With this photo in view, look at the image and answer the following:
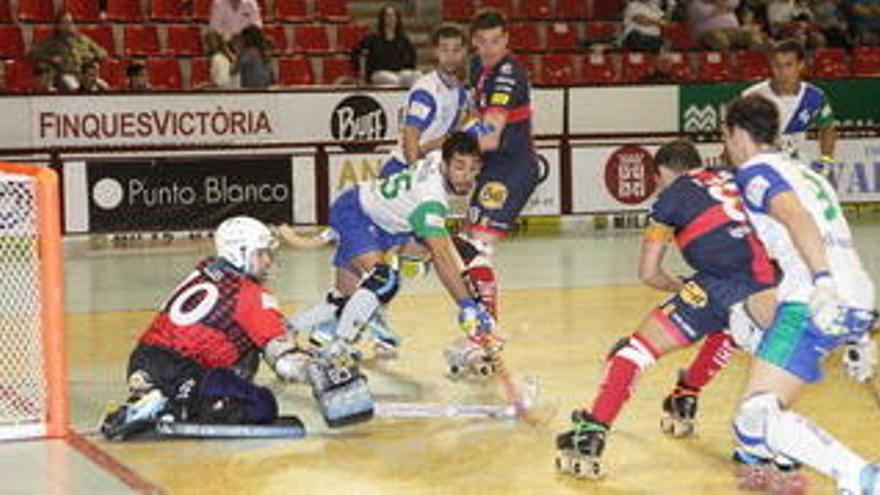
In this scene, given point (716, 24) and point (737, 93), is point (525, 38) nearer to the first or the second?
point (716, 24)

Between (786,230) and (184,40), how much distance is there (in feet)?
45.7

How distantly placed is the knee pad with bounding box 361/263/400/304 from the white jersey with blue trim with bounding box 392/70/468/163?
1354 mm

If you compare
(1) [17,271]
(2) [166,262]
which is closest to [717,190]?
(1) [17,271]

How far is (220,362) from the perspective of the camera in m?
8.42

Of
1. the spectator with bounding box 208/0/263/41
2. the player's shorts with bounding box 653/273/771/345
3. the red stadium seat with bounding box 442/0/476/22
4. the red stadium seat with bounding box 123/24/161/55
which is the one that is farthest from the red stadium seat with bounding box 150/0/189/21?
the player's shorts with bounding box 653/273/771/345

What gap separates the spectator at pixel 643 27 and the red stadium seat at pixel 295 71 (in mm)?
3688

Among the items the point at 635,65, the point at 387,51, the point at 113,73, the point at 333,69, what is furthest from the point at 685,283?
the point at 635,65

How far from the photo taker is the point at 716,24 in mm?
21875

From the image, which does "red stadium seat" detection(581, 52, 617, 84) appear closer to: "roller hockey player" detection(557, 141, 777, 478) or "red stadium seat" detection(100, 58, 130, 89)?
"red stadium seat" detection(100, 58, 130, 89)

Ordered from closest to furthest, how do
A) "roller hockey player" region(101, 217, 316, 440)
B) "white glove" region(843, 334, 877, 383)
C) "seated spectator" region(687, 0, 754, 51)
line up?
"white glove" region(843, 334, 877, 383)
"roller hockey player" region(101, 217, 316, 440)
"seated spectator" region(687, 0, 754, 51)

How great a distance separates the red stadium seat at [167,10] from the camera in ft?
65.7

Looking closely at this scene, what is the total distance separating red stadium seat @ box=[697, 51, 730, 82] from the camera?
2109cm

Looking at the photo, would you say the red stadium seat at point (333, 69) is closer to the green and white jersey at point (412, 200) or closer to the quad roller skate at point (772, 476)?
the green and white jersey at point (412, 200)

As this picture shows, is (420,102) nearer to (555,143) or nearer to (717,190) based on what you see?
(717,190)
